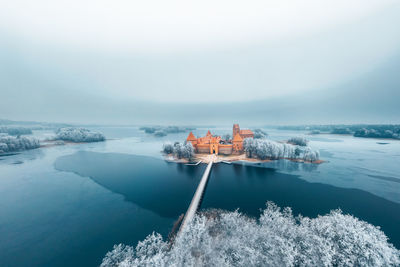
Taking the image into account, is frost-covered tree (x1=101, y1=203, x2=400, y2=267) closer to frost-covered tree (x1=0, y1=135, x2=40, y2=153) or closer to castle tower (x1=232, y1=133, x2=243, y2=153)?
castle tower (x1=232, y1=133, x2=243, y2=153)

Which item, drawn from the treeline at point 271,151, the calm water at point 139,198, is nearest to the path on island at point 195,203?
the calm water at point 139,198

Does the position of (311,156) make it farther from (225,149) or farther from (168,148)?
(168,148)

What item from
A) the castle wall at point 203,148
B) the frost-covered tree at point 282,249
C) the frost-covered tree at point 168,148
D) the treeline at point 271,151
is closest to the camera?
the frost-covered tree at point 282,249

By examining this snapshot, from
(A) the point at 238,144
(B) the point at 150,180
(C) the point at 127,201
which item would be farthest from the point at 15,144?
(A) the point at 238,144

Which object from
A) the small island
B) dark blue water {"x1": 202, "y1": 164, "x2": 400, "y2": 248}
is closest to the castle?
the small island

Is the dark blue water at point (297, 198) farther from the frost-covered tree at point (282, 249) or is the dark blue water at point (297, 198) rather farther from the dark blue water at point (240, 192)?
the frost-covered tree at point (282, 249)

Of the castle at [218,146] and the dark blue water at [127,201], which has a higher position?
the castle at [218,146]

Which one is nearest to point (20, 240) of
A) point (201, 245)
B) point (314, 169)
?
point (201, 245)
